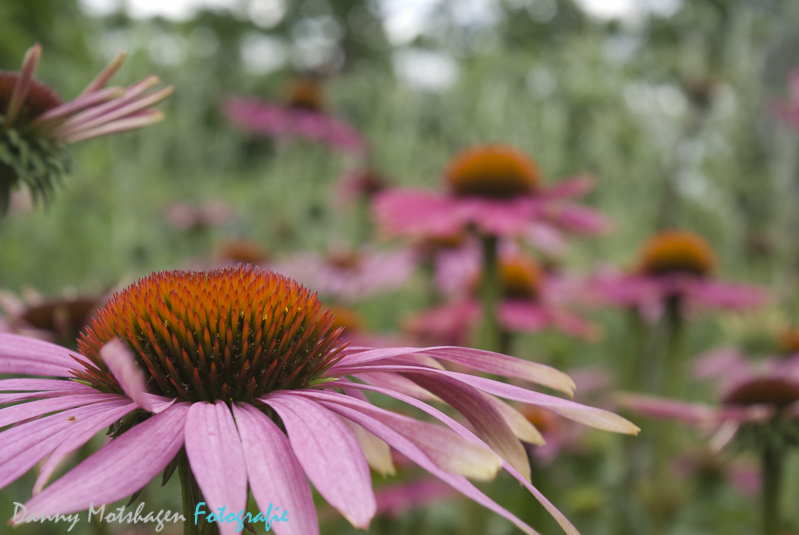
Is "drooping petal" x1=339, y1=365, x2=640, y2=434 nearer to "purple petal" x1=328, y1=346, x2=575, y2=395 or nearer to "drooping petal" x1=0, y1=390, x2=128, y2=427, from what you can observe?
"purple petal" x1=328, y1=346, x2=575, y2=395

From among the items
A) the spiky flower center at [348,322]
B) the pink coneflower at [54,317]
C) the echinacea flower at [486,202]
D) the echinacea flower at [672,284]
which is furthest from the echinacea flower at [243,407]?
Result: the echinacea flower at [672,284]

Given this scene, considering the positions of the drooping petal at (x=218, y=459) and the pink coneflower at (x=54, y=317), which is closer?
the drooping petal at (x=218, y=459)

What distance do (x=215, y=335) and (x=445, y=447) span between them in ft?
0.85

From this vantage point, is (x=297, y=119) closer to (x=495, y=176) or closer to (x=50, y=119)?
(x=495, y=176)

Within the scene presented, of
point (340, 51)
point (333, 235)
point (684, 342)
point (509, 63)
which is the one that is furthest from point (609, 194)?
point (340, 51)

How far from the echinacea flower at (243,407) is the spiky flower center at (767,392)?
2.59 feet

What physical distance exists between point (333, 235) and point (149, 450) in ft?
12.9

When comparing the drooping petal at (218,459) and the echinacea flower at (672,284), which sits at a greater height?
the drooping petal at (218,459)

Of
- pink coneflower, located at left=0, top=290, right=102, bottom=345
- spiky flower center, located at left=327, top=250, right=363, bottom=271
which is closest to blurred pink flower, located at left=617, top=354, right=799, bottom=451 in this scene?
pink coneflower, located at left=0, top=290, right=102, bottom=345

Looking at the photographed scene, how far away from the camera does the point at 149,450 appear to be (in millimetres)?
494

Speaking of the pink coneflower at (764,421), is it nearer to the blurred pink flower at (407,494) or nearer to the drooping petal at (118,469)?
the blurred pink flower at (407,494)

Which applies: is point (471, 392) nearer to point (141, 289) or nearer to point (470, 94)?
point (141, 289)

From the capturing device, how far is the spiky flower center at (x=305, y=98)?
13.8 ft

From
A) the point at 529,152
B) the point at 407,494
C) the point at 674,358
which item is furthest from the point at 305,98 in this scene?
the point at 407,494
